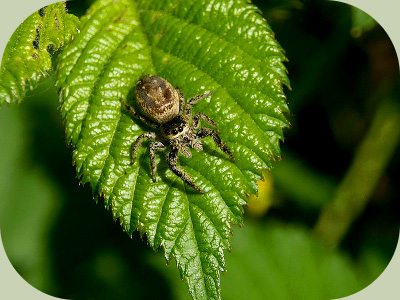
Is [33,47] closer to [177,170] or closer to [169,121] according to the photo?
[169,121]

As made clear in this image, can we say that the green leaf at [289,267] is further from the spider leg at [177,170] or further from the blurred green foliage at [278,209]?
the spider leg at [177,170]

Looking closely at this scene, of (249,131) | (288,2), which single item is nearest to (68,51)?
(249,131)

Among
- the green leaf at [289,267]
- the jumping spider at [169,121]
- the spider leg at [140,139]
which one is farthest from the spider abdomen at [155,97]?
the green leaf at [289,267]

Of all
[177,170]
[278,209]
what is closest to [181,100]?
[177,170]

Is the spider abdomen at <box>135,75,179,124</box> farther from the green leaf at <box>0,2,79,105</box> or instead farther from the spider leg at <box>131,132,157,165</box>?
the green leaf at <box>0,2,79,105</box>

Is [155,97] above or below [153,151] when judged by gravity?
above

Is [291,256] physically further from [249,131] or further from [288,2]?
[288,2]
